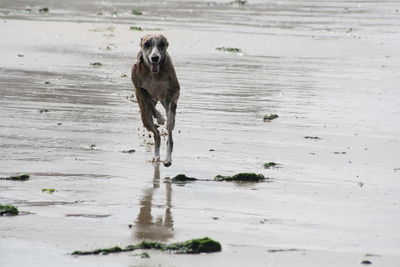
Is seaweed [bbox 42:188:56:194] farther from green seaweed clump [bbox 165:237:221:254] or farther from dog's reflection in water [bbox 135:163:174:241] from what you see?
green seaweed clump [bbox 165:237:221:254]

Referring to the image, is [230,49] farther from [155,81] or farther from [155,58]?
[155,58]

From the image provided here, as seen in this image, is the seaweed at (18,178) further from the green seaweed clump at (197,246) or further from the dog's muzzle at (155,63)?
the green seaweed clump at (197,246)

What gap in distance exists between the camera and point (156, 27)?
25.9 m

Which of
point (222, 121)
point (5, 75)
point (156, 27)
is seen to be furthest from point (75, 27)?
point (222, 121)

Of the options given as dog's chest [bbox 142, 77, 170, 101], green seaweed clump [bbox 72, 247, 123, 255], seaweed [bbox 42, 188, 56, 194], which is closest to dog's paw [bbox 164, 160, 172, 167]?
dog's chest [bbox 142, 77, 170, 101]

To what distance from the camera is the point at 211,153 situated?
10.2 metres

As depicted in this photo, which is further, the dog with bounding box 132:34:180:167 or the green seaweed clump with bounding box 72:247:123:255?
the dog with bounding box 132:34:180:167

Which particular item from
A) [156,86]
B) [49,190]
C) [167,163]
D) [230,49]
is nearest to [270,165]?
[167,163]

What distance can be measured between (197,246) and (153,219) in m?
1.00

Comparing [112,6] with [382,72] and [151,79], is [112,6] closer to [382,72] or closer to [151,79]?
[382,72]

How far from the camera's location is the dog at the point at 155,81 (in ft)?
31.9

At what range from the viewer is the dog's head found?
966 centimetres

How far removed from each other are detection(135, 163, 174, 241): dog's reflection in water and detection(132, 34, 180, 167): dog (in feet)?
4.43

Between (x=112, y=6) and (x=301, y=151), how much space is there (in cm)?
2503
